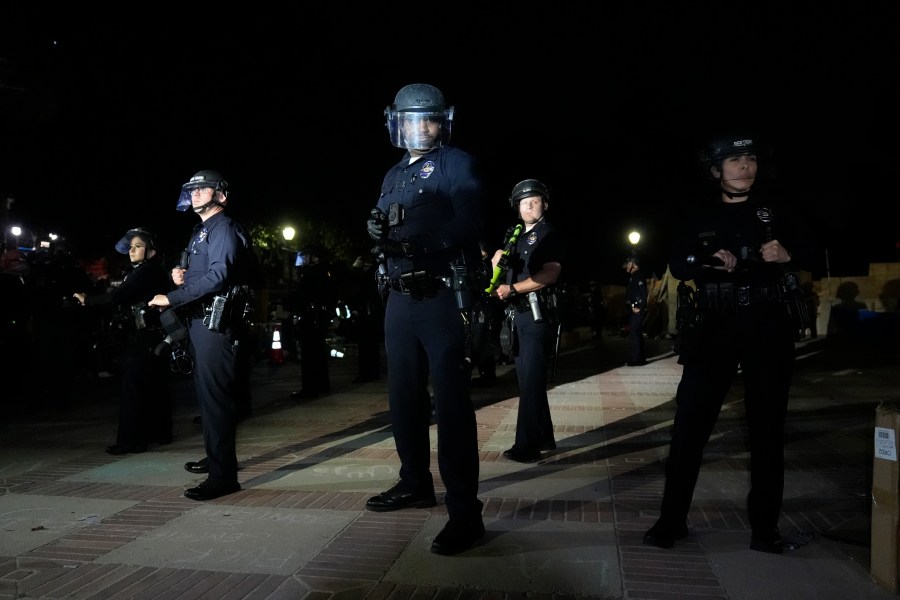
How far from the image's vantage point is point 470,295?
3.44m

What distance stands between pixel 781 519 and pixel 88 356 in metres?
11.3

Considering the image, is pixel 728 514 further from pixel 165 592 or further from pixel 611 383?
pixel 611 383

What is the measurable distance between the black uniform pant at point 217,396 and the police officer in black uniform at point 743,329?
8.61ft

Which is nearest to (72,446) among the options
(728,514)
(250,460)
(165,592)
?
(250,460)

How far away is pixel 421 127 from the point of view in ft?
12.1

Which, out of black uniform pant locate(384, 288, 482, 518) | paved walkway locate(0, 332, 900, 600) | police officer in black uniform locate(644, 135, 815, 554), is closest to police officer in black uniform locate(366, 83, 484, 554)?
black uniform pant locate(384, 288, 482, 518)

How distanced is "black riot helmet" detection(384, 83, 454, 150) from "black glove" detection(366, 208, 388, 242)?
49cm

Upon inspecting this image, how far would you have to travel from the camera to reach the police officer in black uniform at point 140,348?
18.7ft

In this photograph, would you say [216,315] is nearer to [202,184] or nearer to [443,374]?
[202,184]

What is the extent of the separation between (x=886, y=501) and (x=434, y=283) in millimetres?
2186

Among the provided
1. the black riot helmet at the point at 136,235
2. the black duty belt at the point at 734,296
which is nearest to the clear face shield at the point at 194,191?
the black riot helmet at the point at 136,235

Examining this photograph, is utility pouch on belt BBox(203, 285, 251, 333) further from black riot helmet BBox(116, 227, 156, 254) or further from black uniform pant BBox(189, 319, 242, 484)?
black riot helmet BBox(116, 227, 156, 254)

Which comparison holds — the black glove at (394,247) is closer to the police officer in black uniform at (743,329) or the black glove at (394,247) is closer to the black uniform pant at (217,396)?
the police officer in black uniform at (743,329)

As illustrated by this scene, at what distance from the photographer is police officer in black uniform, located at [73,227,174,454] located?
18.7 ft
